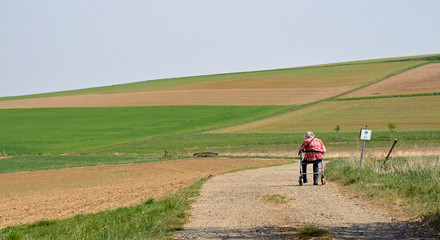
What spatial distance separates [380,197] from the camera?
1381 cm

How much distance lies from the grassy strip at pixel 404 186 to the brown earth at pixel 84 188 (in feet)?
20.1

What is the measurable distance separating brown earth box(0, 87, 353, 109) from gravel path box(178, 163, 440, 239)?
205 feet

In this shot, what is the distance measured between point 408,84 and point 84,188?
62.8m

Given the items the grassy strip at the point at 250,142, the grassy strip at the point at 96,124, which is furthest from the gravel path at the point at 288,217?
the grassy strip at the point at 96,124

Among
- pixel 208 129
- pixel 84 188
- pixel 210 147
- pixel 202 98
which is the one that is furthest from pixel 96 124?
pixel 84 188

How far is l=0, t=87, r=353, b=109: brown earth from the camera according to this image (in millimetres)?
81938

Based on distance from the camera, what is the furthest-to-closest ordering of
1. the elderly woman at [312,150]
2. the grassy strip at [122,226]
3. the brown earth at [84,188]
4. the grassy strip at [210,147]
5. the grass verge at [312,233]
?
the grassy strip at [210,147] < the elderly woman at [312,150] < the brown earth at [84,188] < the grassy strip at [122,226] < the grass verge at [312,233]

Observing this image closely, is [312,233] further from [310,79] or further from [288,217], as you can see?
[310,79]

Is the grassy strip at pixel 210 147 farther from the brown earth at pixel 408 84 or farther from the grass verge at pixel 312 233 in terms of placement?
the grass verge at pixel 312 233

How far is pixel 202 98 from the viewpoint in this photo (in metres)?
88.6

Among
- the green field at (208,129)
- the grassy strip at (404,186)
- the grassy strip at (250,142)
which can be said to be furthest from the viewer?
the grassy strip at (250,142)

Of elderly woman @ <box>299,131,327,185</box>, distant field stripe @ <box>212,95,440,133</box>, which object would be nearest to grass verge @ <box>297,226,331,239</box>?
elderly woman @ <box>299,131,327,185</box>

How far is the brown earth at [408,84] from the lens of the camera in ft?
249

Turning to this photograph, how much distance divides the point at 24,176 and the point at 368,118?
38.9 metres
